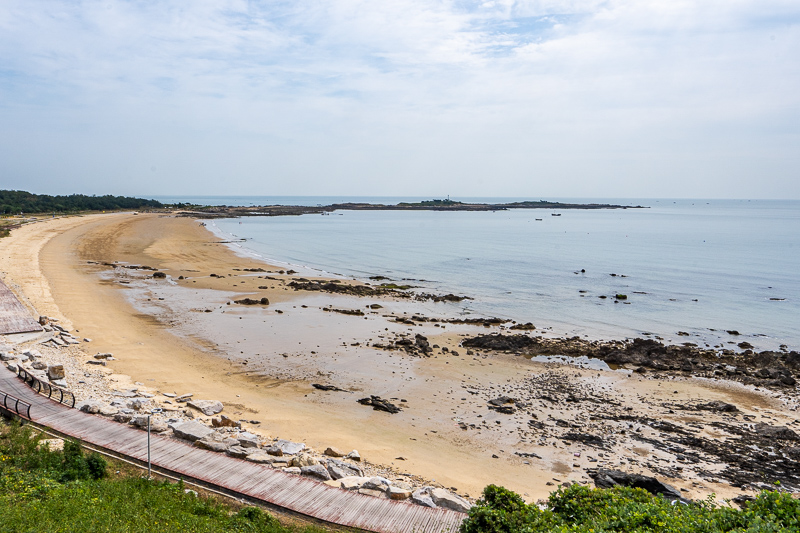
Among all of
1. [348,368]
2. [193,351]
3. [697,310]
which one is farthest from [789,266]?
[193,351]

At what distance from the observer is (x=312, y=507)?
10.7 m

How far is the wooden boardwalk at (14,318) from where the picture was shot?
22.6 meters

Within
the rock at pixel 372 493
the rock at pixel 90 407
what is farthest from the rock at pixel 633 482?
the rock at pixel 90 407

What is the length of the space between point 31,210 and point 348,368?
4598 inches

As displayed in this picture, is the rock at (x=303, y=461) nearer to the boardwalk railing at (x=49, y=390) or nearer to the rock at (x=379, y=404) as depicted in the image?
the rock at (x=379, y=404)

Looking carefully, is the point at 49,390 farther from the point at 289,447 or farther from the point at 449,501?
the point at 449,501

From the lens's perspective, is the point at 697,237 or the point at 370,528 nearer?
the point at 370,528

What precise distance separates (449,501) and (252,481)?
4.54 meters

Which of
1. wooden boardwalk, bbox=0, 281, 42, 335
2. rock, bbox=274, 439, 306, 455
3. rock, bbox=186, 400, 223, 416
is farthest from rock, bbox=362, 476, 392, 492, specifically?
wooden boardwalk, bbox=0, 281, 42, 335

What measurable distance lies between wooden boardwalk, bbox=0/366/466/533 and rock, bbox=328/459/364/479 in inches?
27.3

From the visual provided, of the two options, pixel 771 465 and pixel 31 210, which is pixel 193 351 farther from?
pixel 31 210

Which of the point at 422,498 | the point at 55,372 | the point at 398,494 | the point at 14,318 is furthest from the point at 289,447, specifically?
the point at 14,318

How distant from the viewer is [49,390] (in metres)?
15.8

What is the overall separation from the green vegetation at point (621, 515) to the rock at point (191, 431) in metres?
8.17
